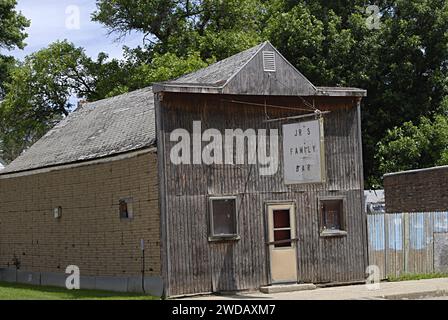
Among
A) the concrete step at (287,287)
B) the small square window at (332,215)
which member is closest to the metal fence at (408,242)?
the small square window at (332,215)

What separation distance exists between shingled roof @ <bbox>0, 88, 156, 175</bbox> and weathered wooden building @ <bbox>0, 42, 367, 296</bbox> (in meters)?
0.09

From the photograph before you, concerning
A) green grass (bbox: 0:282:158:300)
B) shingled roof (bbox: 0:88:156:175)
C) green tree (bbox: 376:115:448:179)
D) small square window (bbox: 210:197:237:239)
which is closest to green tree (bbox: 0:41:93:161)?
shingled roof (bbox: 0:88:156:175)

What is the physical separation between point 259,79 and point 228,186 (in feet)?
9.88

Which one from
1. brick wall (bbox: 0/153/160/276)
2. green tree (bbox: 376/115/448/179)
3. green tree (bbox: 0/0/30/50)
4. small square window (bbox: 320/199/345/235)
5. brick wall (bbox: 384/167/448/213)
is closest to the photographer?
brick wall (bbox: 0/153/160/276)

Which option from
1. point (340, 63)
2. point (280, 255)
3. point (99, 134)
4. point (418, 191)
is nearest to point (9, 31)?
point (340, 63)

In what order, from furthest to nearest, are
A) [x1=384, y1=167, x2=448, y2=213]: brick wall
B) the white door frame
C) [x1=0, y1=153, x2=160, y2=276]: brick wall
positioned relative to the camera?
1. [x1=384, y1=167, x2=448, y2=213]: brick wall
2. the white door frame
3. [x1=0, y1=153, x2=160, y2=276]: brick wall

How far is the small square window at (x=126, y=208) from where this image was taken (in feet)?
69.7

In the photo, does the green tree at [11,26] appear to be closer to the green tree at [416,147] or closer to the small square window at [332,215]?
the green tree at [416,147]

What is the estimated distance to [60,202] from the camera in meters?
24.8

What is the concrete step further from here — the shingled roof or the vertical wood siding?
the shingled roof

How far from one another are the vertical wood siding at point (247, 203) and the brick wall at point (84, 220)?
72cm

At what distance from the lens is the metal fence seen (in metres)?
22.8
